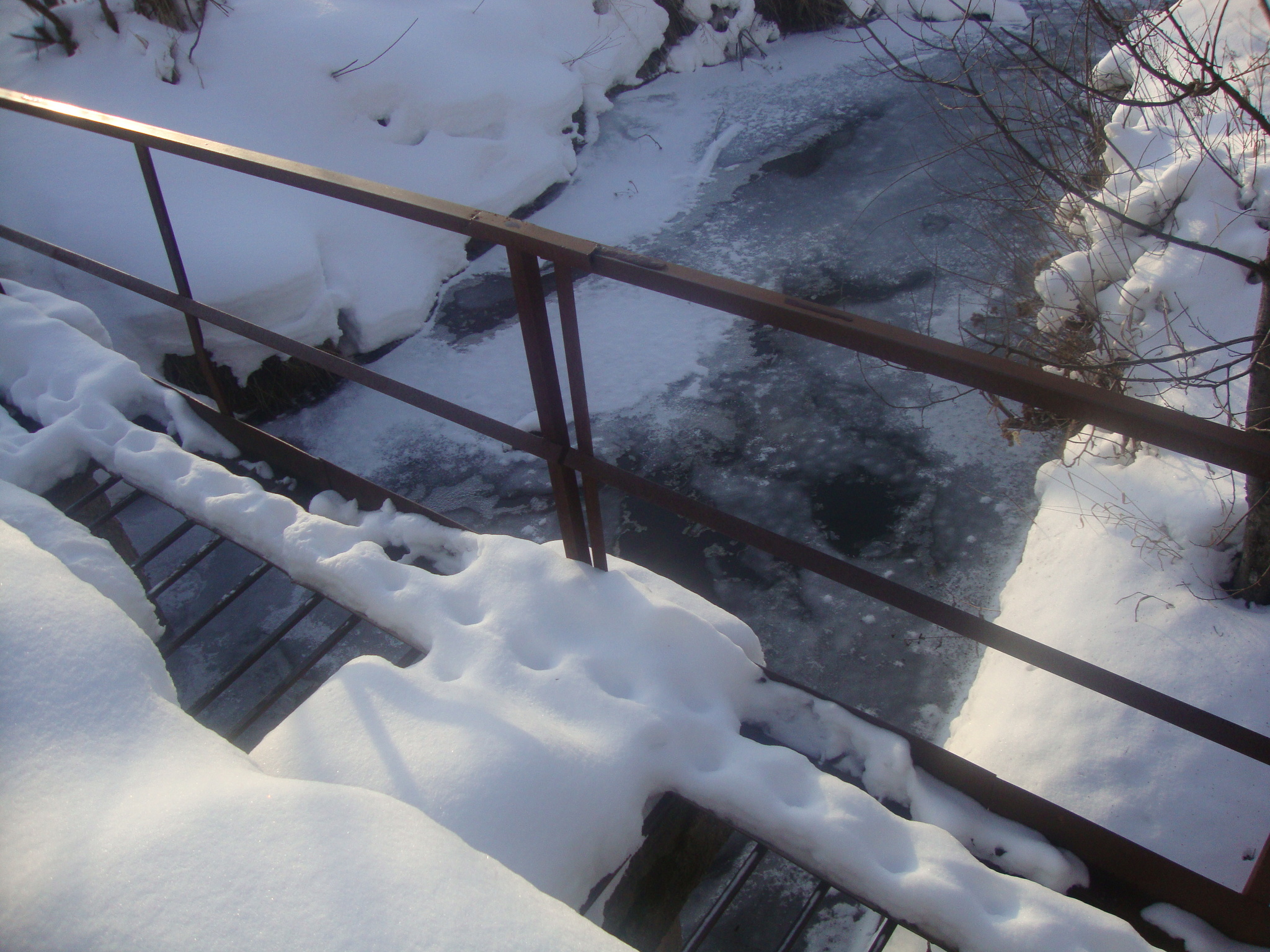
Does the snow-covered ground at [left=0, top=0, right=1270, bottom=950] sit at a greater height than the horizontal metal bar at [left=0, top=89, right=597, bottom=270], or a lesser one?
lesser

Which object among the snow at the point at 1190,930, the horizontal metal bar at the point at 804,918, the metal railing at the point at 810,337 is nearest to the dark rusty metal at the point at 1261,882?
the metal railing at the point at 810,337

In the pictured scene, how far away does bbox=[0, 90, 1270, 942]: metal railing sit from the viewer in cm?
101

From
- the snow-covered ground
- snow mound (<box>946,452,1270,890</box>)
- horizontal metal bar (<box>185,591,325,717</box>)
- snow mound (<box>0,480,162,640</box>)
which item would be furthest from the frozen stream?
snow mound (<box>0,480,162,640</box>)

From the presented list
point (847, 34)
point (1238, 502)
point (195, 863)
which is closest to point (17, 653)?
point (195, 863)

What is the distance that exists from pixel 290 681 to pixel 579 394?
931 mm

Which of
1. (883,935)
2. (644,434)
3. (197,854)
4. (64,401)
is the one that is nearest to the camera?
(197,854)

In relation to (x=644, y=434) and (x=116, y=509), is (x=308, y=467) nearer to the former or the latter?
(x=116, y=509)

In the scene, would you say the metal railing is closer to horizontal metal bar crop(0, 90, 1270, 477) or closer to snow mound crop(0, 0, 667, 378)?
horizontal metal bar crop(0, 90, 1270, 477)

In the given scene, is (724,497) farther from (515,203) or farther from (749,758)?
(515,203)

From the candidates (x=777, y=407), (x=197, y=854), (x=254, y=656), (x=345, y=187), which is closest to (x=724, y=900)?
(x=197, y=854)

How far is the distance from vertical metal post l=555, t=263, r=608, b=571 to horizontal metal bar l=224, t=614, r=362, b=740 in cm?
54

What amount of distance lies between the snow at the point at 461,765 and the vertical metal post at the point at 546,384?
0.08 metres

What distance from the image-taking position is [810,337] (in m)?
1.46

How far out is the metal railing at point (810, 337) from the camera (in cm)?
101
